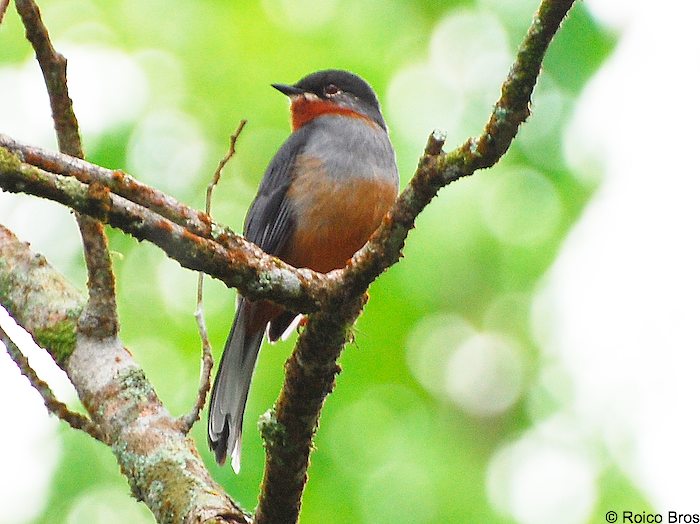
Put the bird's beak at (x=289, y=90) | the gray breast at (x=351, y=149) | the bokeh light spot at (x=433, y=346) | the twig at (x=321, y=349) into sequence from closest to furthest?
the twig at (x=321, y=349) → the gray breast at (x=351, y=149) → the bird's beak at (x=289, y=90) → the bokeh light spot at (x=433, y=346)

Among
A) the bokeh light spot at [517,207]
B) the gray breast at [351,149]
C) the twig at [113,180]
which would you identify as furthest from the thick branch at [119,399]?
the bokeh light spot at [517,207]

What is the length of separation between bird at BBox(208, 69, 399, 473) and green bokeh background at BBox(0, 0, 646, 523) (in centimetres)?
137

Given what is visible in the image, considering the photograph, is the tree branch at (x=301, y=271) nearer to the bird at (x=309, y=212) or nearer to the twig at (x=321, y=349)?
the twig at (x=321, y=349)

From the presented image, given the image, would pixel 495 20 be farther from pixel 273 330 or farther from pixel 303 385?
pixel 303 385

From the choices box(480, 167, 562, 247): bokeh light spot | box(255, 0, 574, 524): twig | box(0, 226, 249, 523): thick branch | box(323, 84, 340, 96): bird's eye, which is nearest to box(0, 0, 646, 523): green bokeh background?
box(480, 167, 562, 247): bokeh light spot

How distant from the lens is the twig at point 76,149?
348 cm

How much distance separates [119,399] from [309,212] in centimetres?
205

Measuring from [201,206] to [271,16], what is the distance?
1.76 meters

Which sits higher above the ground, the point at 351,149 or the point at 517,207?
the point at 517,207

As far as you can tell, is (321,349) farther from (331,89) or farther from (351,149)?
(331,89)

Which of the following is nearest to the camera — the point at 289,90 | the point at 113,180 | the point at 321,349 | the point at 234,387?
the point at 113,180

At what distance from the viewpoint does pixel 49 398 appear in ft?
12.5

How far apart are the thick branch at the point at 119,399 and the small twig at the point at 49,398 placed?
5 cm

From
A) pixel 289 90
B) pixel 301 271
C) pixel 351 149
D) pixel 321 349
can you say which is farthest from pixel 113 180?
pixel 289 90
